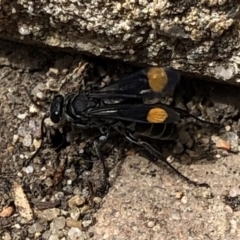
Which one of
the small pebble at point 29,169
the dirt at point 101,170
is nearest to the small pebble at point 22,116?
the dirt at point 101,170

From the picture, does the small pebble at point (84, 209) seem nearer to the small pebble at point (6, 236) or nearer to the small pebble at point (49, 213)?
the small pebble at point (49, 213)

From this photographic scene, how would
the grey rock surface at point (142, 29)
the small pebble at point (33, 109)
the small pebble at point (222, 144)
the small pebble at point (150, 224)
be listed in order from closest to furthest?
1. the grey rock surface at point (142, 29)
2. the small pebble at point (150, 224)
3. the small pebble at point (222, 144)
4. the small pebble at point (33, 109)

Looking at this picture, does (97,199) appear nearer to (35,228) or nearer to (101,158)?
(101,158)

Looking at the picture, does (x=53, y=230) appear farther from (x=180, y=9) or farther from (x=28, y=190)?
(x=180, y=9)

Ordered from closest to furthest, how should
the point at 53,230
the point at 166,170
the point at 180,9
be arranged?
the point at 180,9 < the point at 53,230 < the point at 166,170

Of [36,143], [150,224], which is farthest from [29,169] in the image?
[150,224]

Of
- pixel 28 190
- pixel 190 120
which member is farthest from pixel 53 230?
pixel 190 120

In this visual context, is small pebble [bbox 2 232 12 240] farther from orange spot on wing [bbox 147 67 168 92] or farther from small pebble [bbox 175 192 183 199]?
orange spot on wing [bbox 147 67 168 92]
